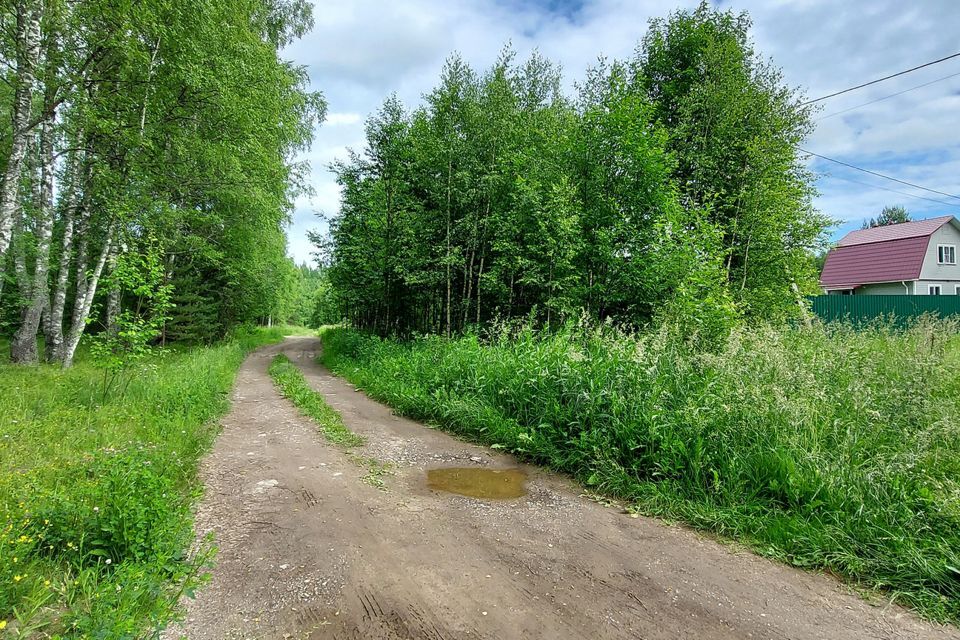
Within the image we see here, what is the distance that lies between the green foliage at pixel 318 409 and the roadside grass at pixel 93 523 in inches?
61.7

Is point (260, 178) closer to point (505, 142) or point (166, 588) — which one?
point (505, 142)

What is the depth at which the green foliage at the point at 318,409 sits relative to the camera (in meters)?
5.73

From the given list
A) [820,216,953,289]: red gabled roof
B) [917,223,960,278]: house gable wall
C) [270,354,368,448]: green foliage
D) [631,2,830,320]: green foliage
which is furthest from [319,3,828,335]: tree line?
[917,223,960,278]: house gable wall

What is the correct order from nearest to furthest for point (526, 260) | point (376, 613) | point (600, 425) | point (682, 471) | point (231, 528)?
point (376, 613) < point (231, 528) < point (682, 471) < point (600, 425) < point (526, 260)

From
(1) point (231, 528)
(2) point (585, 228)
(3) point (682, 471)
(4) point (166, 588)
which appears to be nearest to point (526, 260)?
(2) point (585, 228)

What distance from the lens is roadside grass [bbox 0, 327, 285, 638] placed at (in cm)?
195

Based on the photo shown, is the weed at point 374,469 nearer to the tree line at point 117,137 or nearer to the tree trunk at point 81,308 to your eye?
the tree line at point 117,137

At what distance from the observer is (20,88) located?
689 centimetres

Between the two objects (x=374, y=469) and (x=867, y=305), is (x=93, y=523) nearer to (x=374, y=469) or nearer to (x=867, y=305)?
(x=374, y=469)

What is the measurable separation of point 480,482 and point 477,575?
5.59ft

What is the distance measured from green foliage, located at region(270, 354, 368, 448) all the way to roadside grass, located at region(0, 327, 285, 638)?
5.14ft

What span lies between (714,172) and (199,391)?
12.9 meters

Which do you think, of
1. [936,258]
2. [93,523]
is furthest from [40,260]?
[936,258]

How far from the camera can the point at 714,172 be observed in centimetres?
1141
